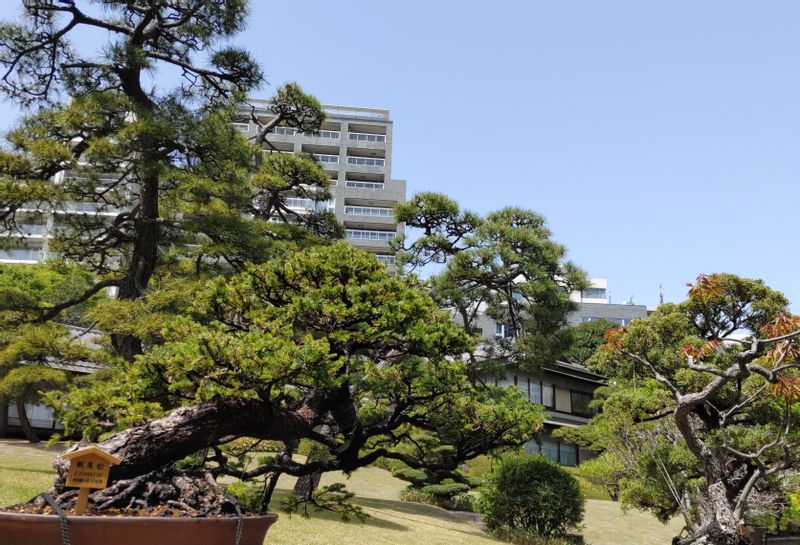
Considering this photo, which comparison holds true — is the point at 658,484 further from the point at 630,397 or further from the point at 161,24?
the point at 161,24

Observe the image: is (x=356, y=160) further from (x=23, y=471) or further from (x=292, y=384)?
(x=292, y=384)

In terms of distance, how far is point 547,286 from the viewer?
45.3 feet

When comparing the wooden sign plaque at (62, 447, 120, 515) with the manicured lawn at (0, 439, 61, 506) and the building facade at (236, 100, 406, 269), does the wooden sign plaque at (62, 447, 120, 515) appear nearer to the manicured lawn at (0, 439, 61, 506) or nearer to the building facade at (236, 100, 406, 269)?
the manicured lawn at (0, 439, 61, 506)

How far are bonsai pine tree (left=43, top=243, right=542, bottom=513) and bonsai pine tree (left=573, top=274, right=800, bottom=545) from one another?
9.95 feet

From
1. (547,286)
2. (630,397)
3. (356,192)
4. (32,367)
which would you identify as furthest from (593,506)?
(356,192)

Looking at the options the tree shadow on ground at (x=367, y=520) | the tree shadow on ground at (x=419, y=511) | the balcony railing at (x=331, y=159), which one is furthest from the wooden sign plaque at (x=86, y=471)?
the balcony railing at (x=331, y=159)

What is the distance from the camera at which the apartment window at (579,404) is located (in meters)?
28.3

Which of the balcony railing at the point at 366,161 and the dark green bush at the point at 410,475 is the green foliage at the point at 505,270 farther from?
the balcony railing at the point at 366,161

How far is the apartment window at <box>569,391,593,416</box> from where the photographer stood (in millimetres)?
28344

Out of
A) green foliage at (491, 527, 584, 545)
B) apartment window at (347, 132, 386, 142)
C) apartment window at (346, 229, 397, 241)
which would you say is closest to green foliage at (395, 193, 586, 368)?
green foliage at (491, 527, 584, 545)

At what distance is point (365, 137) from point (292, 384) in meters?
46.6

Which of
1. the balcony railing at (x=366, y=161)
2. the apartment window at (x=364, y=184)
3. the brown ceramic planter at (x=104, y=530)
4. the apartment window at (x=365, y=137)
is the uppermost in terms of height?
the apartment window at (x=365, y=137)

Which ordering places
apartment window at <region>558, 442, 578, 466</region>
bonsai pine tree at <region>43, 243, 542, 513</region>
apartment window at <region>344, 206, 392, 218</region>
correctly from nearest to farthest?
bonsai pine tree at <region>43, 243, 542, 513</region>
apartment window at <region>558, 442, 578, 466</region>
apartment window at <region>344, 206, 392, 218</region>

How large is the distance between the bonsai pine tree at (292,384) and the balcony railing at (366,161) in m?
43.6
